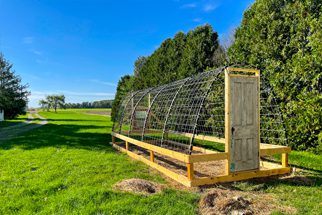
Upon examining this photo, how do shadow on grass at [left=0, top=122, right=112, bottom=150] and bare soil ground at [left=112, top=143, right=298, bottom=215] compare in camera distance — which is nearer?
bare soil ground at [left=112, top=143, right=298, bottom=215]

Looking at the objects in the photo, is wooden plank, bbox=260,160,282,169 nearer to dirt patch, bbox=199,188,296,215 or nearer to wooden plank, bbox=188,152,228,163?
wooden plank, bbox=188,152,228,163

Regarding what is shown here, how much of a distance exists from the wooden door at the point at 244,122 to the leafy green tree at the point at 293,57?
2.67 m

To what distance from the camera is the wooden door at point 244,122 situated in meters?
5.50

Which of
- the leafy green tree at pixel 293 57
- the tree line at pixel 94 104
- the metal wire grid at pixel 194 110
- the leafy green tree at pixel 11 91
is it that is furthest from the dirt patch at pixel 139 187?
the tree line at pixel 94 104

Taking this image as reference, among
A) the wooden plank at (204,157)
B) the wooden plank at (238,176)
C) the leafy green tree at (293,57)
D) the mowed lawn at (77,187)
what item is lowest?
the mowed lawn at (77,187)

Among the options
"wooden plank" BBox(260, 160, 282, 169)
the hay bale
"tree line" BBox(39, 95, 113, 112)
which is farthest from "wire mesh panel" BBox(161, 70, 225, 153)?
"tree line" BBox(39, 95, 113, 112)

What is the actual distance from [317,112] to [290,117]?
3.46ft

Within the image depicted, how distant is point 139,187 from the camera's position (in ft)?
15.7

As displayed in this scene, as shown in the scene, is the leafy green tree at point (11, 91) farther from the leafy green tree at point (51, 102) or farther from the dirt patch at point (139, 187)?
the leafy green tree at point (51, 102)

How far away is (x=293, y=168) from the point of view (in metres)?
6.07

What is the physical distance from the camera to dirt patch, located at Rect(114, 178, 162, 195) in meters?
4.70

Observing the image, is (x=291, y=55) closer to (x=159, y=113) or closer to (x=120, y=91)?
(x=159, y=113)

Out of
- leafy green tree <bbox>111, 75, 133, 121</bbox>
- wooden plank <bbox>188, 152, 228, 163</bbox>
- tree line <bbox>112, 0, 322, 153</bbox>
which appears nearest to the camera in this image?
wooden plank <bbox>188, 152, 228, 163</bbox>

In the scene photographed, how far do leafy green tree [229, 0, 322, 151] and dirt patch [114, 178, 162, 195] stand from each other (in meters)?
5.16
